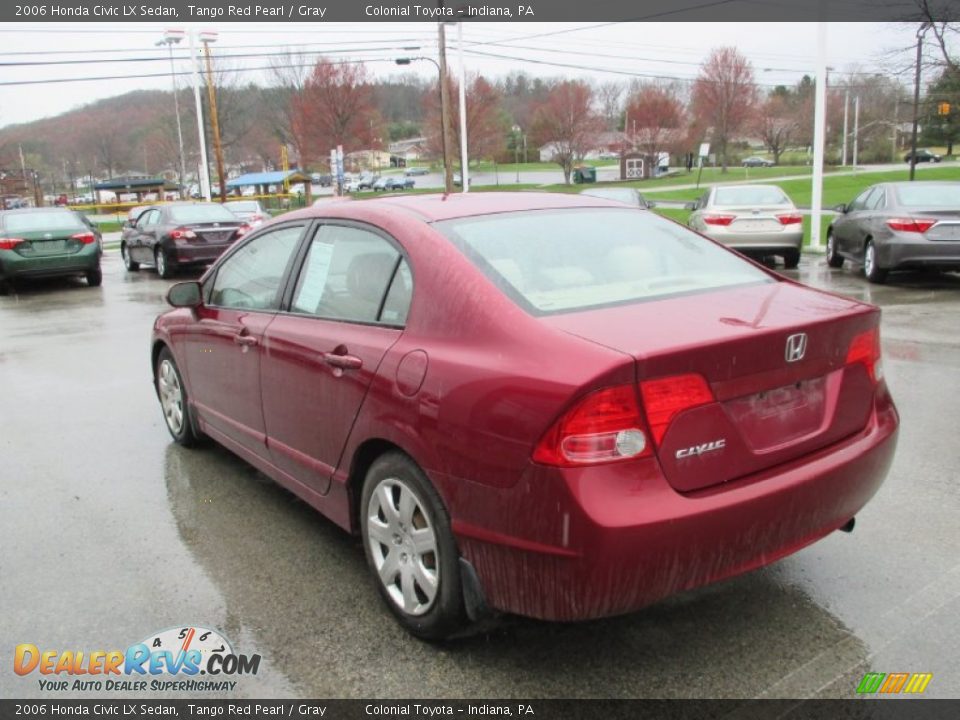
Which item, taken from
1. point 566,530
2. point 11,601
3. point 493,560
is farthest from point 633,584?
point 11,601

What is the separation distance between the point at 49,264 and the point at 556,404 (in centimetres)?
1504

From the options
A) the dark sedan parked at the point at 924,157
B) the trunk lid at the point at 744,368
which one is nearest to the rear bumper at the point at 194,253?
the trunk lid at the point at 744,368

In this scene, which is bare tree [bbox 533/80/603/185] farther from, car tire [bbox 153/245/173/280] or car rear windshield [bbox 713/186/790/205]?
car rear windshield [bbox 713/186/790/205]

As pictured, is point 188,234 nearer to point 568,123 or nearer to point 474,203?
point 474,203

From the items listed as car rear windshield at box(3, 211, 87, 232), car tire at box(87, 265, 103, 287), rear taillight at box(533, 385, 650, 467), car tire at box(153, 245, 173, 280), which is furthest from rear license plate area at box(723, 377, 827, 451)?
car tire at box(153, 245, 173, 280)

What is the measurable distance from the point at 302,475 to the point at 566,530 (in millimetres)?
1673

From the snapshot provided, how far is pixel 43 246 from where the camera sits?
14.9 m

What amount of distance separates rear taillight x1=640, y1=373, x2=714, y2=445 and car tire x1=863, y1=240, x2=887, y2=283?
1054 cm

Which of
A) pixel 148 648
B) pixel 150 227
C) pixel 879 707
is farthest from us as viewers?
pixel 150 227

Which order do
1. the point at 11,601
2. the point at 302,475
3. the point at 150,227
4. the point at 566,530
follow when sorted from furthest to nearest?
the point at 150,227 < the point at 302,475 < the point at 11,601 < the point at 566,530

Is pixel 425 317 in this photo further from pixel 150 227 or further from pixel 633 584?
pixel 150 227

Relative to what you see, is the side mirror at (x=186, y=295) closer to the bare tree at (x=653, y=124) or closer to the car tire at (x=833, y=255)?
the car tire at (x=833, y=255)

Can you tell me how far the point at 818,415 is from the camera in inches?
111

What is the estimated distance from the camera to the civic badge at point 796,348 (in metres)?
Result: 2.68
